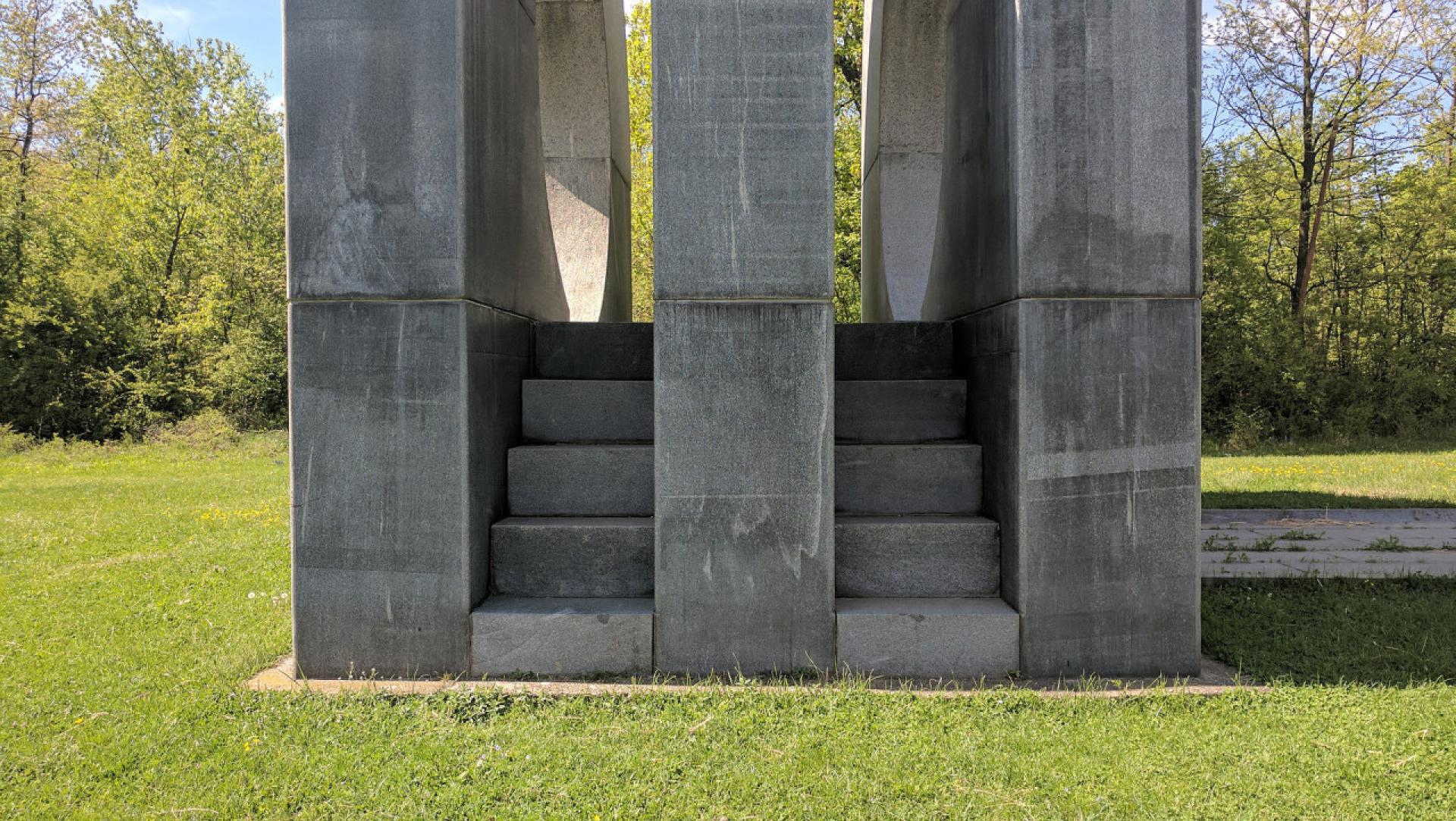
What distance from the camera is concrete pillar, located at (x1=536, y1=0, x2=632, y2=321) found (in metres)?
7.40

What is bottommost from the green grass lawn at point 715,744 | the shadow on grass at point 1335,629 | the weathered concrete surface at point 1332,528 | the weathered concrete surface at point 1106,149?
the green grass lawn at point 715,744

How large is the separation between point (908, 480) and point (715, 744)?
2.01 m

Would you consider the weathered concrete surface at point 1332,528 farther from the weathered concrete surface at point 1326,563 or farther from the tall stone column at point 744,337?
the tall stone column at point 744,337

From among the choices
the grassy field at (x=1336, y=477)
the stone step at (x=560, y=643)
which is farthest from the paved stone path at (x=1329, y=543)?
the stone step at (x=560, y=643)

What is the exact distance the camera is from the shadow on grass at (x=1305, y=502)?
9.10 metres

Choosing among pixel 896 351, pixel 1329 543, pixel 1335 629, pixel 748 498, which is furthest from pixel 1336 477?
pixel 748 498

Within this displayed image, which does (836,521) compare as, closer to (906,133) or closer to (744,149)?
(744,149)

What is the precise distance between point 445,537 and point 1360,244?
2390 cm

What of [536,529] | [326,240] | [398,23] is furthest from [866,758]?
[398,23]

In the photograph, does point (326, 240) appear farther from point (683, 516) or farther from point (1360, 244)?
point (1360, 244)

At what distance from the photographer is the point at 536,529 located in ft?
14.5

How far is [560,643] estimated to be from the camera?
4148mm

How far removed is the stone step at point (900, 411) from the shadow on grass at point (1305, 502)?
576 cm

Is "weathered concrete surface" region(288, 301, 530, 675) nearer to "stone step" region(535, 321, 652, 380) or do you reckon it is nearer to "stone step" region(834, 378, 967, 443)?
"stone step" region(535, 321, 652, 380)
